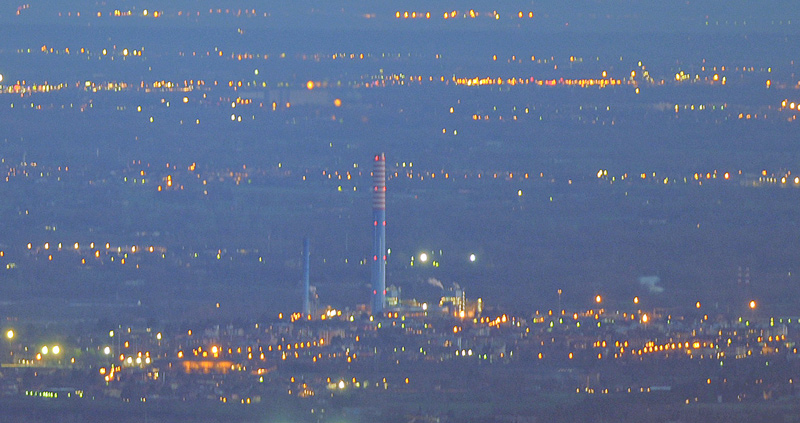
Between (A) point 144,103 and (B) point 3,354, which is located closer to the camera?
(B) point 3,354

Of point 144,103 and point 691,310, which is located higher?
point 144,103

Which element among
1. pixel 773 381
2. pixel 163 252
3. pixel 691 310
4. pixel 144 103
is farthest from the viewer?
pixel 144 103

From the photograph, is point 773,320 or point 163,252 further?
point 163,252

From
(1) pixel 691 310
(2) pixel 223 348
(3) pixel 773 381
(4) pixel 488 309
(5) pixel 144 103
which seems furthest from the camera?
(5) pixel 144 103

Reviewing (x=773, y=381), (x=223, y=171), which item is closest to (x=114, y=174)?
(x=223, y=171)

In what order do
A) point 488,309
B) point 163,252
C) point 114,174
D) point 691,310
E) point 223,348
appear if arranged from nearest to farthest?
1. point 223,348
2. point 488,309
3. point 691,310
4. point 163,252
5. point 114,174

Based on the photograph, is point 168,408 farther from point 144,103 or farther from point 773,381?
point 144,103

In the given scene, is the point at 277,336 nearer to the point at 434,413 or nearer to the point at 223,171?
the point at 434,413

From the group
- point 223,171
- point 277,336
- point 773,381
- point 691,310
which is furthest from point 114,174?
point 773,381

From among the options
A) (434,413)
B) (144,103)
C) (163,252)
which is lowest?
(434,413)
